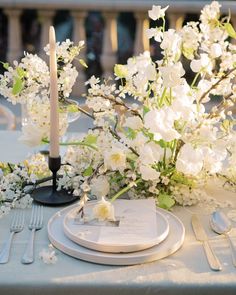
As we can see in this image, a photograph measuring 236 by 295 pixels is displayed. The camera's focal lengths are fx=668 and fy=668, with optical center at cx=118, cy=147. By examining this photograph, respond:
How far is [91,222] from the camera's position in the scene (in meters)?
1.47

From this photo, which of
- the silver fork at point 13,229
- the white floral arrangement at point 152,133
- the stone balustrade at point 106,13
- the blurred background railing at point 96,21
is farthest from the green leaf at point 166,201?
the stone balustrade at point 106,13

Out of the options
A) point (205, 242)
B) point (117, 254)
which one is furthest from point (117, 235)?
point (205, 242)

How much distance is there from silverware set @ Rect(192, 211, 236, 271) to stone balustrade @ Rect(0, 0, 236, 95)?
3.09 meters

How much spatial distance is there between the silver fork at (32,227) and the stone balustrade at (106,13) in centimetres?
310

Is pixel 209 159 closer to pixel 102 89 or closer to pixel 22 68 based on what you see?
pixel 102 89

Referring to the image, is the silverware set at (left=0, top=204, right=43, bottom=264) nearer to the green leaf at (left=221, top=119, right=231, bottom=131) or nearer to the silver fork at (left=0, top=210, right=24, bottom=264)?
the silver fork at (left=0, top=210, right=24, bottom=264)

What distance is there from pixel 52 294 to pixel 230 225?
18.1 inches

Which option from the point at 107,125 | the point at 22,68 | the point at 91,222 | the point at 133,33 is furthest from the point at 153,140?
the point at 133,33

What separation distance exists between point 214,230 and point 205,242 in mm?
75

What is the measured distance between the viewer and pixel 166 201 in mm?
1602

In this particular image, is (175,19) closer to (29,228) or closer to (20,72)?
(20,72)

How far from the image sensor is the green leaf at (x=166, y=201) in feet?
5.24

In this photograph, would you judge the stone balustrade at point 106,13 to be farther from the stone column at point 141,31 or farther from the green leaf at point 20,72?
the green leaf at point 20,72

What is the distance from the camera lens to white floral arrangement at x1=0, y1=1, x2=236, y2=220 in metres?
1.51
